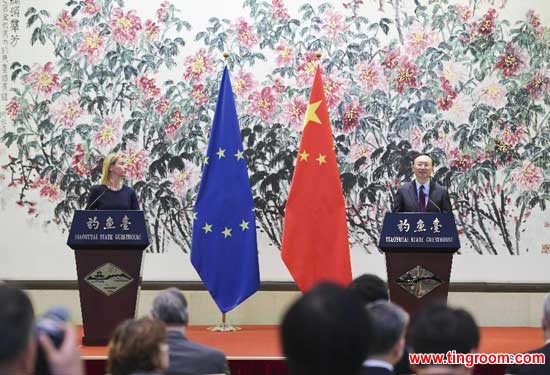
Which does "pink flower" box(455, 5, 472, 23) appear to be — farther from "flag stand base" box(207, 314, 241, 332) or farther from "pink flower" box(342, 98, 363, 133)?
"flag stand base" box(207, 314, 241, 332)

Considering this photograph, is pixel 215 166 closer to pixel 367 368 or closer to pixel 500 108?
pixel 500 108

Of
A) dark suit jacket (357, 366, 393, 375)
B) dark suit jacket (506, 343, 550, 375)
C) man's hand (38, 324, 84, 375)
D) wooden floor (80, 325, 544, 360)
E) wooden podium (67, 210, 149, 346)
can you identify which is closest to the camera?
man's hand (38, 324, 84, 375)

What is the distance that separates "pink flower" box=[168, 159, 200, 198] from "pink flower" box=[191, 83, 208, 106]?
0.53 m

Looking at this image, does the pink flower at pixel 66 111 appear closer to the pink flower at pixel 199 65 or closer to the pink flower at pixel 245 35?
the pink flower at pixel 199 65

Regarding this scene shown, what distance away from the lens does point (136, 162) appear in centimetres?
802

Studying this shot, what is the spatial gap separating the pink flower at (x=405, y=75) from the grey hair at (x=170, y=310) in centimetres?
489

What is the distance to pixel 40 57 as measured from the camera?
8.12 meters

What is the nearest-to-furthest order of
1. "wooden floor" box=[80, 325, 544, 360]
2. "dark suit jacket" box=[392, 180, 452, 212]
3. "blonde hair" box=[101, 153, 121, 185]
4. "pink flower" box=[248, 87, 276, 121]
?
"wooden floor" box=[80, 325, 544, 360], "dark suit jacket" box=[392, 180, 452, 212], "blonde hair" box=[101, 153, 121, 185], "pink flower" box=[248, 87, 276, 121]

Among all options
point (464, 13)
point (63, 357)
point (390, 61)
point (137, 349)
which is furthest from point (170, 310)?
point (464, 13)

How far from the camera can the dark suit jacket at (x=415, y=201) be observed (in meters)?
6.44

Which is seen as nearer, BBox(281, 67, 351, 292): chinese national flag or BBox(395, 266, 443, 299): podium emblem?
BBox(395, 266, 443, 299): podium emblem

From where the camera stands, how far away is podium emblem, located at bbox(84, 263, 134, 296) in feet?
20.7

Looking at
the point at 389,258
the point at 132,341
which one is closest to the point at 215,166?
the point at 389,258

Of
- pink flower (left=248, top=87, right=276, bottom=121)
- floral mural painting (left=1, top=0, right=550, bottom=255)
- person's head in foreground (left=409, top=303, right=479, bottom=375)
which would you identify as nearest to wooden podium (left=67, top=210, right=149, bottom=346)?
floral mural painting (left=1, top=0, right=550, bottom=255)
